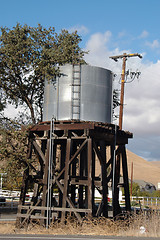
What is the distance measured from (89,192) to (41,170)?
4582 millimetres

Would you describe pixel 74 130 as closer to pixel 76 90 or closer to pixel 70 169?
pixel 70 169

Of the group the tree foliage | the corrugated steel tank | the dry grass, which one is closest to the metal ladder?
the corrugated steel tank

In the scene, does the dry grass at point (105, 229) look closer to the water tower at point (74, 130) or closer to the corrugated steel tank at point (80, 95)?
the water tower at point (74, 130)

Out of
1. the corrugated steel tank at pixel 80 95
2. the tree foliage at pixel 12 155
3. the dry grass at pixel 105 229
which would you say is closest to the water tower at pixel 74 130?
the corrugated steel tank at pixel 80 95

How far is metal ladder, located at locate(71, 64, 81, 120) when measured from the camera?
20953 mm

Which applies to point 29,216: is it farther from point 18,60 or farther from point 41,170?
point 18,60

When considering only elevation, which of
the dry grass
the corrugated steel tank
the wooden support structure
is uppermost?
the corrugated steel tank

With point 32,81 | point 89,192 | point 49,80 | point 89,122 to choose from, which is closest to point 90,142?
point 89,122

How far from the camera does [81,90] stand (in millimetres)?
21250

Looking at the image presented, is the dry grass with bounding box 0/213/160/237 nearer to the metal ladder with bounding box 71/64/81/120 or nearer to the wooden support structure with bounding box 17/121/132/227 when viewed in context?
the wooden support structure with bounding box 17/121/132/227

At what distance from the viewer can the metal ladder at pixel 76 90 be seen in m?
21.0

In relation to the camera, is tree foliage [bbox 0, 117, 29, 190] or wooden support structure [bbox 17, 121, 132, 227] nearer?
A: wooden support structure [bbox 17, 121, 132, 227]

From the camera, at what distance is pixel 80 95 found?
2116 centimetres

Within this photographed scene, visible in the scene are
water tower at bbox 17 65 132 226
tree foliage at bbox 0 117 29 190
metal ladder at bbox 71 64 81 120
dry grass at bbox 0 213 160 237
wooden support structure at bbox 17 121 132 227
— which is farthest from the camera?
tree foliage at bbox 0 117 29 190
